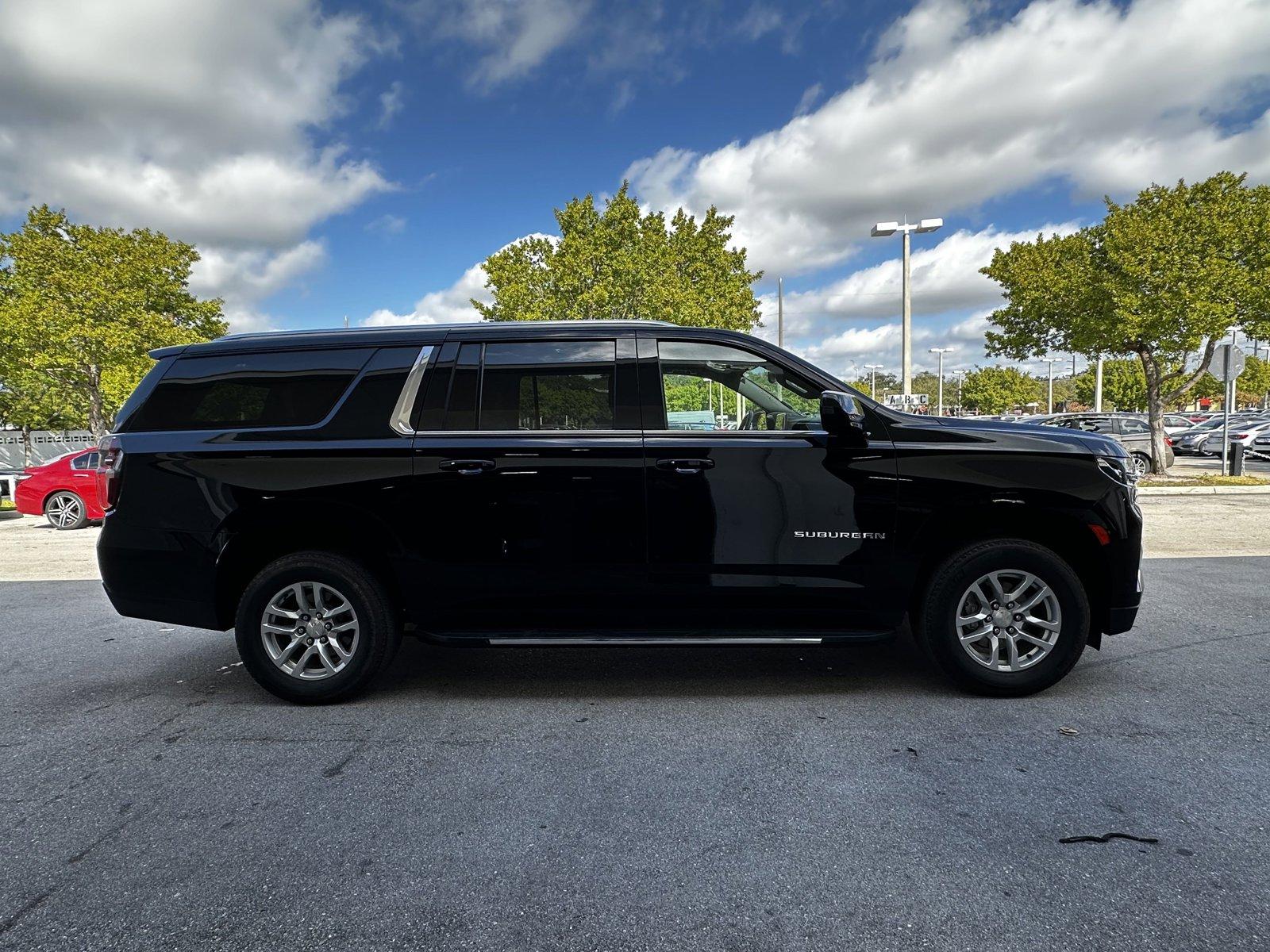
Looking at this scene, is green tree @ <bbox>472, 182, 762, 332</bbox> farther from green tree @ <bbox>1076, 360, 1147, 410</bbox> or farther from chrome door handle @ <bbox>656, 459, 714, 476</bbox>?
green tree @ <bbox>1076, 360, 1147, 410</bbox>

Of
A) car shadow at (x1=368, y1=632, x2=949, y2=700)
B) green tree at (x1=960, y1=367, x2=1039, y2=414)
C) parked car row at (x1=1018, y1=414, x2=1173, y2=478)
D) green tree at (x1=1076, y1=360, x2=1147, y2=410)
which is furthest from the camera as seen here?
green tree at (x1=960, y1=367, x2=1039, y2=414)

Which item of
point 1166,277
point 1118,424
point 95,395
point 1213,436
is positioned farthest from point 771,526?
point 1213,436

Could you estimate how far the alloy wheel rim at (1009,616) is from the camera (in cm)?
374

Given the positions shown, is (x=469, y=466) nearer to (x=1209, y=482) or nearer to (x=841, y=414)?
(x=841, y=414)

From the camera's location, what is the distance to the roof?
157 inches

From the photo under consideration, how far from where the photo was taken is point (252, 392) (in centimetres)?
392

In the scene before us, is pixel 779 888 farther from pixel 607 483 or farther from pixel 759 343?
pixel 759 343

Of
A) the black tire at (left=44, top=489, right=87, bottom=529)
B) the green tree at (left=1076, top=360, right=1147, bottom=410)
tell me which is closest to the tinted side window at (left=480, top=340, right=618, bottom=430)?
the black tire at (left=44, top=489, right=87, bottom=529)

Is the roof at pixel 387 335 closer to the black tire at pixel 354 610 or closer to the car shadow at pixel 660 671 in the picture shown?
the black tire at pixel 354 610

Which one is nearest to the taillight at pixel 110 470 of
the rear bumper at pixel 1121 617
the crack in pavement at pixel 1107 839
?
the crack in pavement at pixel 1107 839

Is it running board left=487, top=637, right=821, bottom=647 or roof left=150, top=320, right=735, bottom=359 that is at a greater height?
roof left=150, top=320, right=735, bottom=359

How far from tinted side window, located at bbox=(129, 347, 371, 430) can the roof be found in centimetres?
6

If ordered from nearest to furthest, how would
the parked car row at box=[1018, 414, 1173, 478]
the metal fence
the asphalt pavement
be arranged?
the asphalt pavement
the parked car row at box=[1018, 414, 1173, 478]
the metal fence

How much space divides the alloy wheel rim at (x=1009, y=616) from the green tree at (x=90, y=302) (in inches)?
969
